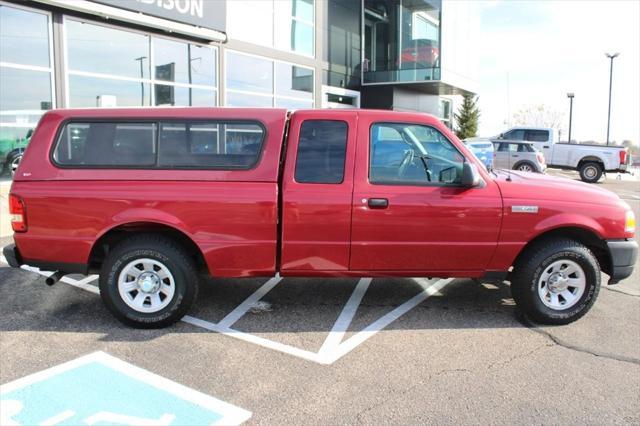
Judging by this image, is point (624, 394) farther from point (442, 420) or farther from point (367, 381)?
point (367, 381)

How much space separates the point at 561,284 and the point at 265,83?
14436 mm

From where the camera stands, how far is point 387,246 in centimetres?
441

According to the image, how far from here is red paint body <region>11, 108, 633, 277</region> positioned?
13.9ft

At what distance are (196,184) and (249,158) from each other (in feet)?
1.62

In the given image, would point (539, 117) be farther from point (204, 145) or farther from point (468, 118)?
point (204, 145)

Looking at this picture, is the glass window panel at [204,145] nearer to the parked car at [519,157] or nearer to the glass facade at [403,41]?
the parked car at [519,157]

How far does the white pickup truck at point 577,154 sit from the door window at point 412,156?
1825cm

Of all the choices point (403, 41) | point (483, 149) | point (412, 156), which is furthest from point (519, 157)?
point (412, 156)

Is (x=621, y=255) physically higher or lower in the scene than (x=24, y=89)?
lower

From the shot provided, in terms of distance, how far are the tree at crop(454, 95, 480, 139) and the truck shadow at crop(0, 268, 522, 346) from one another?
28.7 meters

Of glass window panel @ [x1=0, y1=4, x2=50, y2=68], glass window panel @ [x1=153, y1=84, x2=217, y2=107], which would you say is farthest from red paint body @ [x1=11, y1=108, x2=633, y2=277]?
glass window panel @ [x1=153, y1=84, x2=217, y2=107]

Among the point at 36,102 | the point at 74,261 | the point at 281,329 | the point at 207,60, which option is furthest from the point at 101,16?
the point at 281,329

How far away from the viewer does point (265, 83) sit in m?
17.5

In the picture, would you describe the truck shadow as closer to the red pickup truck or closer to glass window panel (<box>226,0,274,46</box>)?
the red pickup truck
